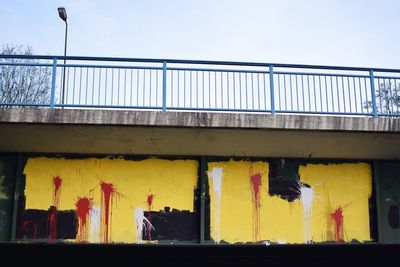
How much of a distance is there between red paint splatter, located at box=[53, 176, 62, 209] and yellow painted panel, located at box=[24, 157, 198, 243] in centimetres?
6

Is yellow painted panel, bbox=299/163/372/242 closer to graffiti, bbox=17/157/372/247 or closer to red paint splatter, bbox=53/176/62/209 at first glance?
graffiti, bbox=17/157/372/247

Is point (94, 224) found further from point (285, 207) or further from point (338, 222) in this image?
point (338, 222)

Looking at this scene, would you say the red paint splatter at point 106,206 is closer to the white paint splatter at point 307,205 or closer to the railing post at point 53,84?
the railing post at point 53,84

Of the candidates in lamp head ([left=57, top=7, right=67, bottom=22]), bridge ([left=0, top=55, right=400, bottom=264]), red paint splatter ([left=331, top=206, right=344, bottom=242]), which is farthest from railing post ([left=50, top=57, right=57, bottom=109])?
lamp head ([left=57, top=7, right=67, bottom=22])

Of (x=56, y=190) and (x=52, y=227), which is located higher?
(x=56, y=190)

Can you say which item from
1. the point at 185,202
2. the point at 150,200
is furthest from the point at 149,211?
the point at 185,202

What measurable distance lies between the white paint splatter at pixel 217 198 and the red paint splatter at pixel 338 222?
2.39 m

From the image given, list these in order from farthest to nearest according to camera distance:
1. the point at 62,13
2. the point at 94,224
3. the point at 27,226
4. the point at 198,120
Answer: the point at 62,13 → the point at 94,224 → the point at 27,226 → the point at 198,120

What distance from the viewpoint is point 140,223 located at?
9625 mm

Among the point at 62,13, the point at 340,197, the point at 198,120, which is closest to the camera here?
the point at 198,120

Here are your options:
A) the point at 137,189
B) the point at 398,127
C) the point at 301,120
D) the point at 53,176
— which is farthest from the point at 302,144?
the point at 53,176

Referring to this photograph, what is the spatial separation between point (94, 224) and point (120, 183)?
0.95 metres

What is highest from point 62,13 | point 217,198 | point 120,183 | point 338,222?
point 62,13

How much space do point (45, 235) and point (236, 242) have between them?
378cm
